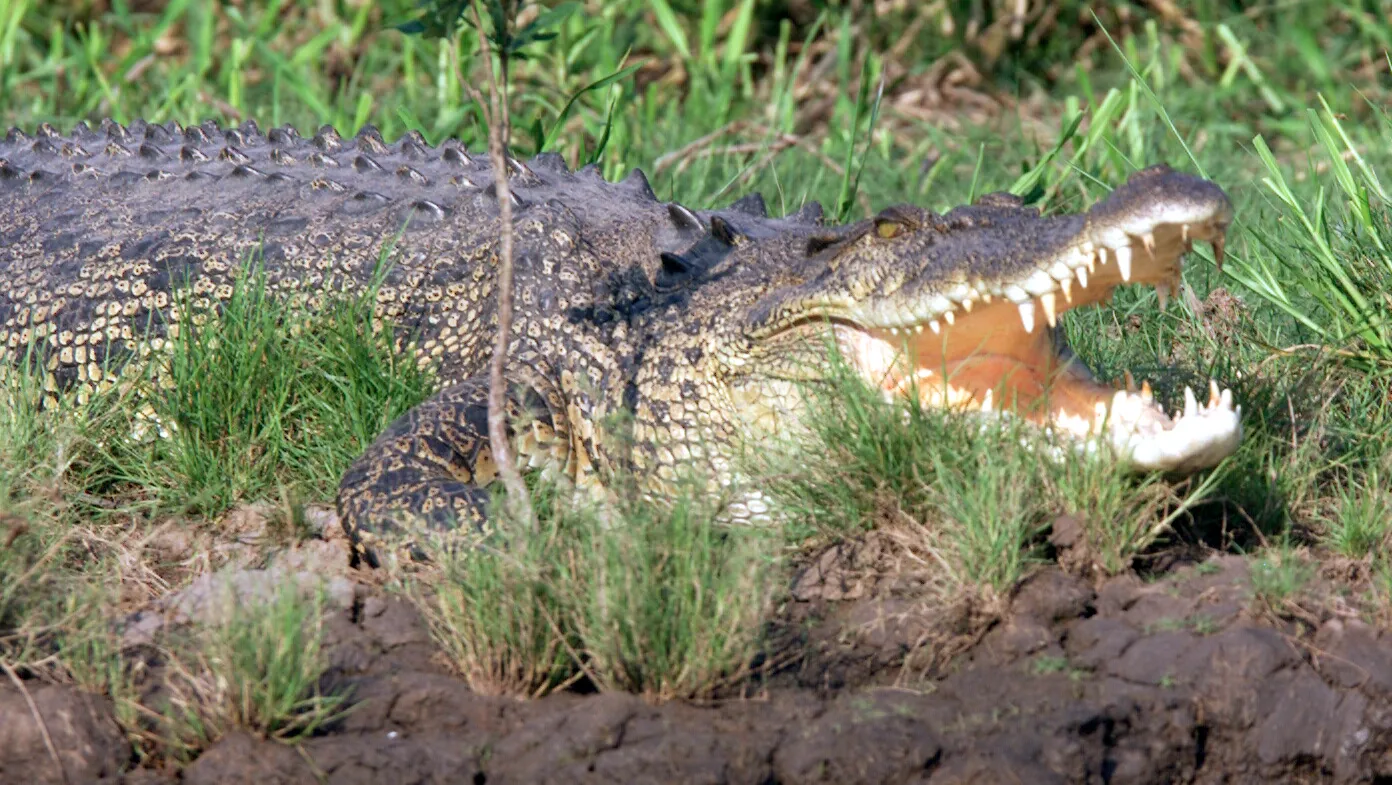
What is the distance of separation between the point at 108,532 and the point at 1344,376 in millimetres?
3154

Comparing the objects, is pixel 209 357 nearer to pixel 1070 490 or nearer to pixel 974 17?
pixel 1070 490

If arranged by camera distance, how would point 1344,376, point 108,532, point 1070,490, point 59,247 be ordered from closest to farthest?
point 1070,490 → point 108,532 → point 1344,376 → point 59,247

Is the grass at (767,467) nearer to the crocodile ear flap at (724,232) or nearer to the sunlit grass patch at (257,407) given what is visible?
the sunlit grass patch at (257,407)

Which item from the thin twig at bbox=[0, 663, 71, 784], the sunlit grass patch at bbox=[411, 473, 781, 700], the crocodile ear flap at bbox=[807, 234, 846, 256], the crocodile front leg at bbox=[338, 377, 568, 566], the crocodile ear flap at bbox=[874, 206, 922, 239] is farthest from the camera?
the crocodile ear flap at bbox=[807, 234, 846, 256]

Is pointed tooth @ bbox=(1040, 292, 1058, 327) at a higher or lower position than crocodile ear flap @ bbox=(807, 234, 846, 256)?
higher

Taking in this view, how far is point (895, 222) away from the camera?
385cm

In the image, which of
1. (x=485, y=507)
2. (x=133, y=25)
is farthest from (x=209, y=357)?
(x=133, y=25)

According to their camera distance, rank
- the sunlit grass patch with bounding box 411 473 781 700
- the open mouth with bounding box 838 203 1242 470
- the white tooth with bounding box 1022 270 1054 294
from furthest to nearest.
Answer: the white tooth with bounding box 1022 270 1054 294, the open mouth with bounding box 838 203 1242 470, the sunlit grass patch with bounding box 411 473 781 700

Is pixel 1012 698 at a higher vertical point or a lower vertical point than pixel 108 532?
higher

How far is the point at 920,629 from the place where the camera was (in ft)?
10.8

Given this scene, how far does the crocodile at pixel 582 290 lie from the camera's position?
11.7ft

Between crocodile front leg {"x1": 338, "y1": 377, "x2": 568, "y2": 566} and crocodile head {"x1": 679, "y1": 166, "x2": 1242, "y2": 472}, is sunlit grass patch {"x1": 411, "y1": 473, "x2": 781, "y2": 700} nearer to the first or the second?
crocodile front leg {"x1": 338, "y1": 377, "x2": 568, "y2": 566}

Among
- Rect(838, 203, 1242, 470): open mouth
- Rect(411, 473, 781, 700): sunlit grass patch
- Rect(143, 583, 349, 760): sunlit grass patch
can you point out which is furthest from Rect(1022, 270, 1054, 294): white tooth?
Rect(143, 583, 349, 760): sunlit grass patch

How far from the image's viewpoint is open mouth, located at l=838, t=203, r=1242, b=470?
335cm
